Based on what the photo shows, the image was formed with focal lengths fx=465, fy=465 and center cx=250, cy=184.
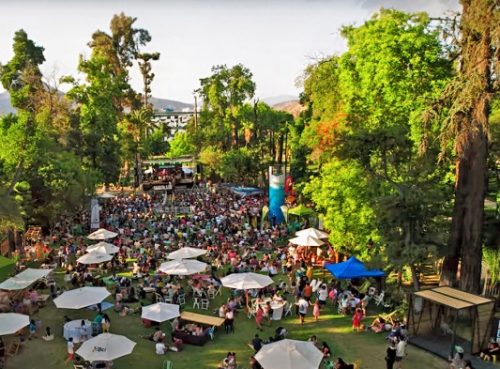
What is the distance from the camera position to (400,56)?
63.1 ft

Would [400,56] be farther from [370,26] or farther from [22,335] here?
[22,335]

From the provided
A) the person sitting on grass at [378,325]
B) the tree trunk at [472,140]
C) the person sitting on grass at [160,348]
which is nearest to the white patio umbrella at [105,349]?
the person sitting on grass at [160,348]

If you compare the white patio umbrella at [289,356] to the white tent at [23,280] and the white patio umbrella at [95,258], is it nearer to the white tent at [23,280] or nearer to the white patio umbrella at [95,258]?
the white tent at [23,280]

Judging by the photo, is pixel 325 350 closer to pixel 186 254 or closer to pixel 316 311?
pixel 316 311

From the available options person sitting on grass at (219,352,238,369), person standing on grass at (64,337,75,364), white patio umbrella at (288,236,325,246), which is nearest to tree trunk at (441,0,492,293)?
white patio umbrella at (288,236,325,246)

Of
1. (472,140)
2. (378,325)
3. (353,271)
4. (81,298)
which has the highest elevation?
(472,140)

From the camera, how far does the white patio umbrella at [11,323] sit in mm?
13695

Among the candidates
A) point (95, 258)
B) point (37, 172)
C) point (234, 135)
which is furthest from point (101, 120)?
point (95, 258)

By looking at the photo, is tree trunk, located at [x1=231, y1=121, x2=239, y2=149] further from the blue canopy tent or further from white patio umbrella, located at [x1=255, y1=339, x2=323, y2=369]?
white patio umbrella, located at [x1=255, y1=339, x2=323, y2=369]

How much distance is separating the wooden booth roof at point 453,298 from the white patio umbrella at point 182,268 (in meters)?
8.73

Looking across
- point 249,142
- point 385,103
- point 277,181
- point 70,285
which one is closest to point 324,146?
point 385,103

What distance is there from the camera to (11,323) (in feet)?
46.2

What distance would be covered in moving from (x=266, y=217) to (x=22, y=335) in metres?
19.5

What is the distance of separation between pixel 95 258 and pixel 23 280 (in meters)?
3.55
